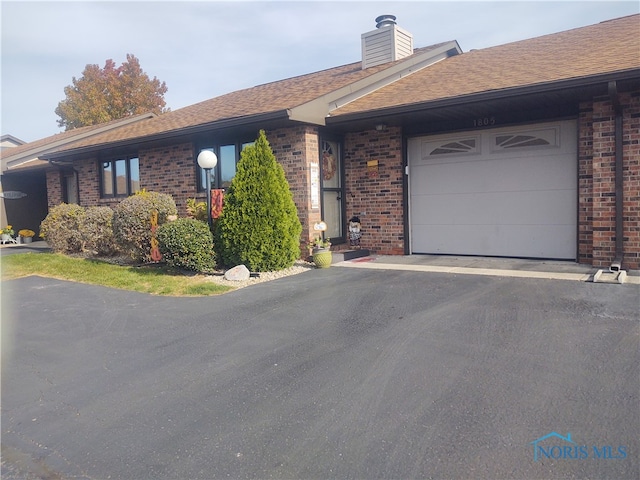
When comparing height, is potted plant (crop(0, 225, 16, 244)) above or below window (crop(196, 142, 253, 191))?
below

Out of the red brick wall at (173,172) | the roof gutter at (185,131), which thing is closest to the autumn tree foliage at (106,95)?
the roof gutter at (185,131)

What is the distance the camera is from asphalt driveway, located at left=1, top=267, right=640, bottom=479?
304cm

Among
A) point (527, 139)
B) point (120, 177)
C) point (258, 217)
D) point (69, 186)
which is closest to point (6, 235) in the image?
point (69, 186)

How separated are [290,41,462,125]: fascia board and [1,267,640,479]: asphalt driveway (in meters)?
4.27

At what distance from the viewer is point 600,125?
7738 millimetres

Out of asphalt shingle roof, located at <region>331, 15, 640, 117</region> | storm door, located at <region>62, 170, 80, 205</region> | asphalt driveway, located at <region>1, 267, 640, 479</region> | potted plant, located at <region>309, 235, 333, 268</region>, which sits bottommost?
asphalt driveway, located at <region>1, 267, 640, 479</region>

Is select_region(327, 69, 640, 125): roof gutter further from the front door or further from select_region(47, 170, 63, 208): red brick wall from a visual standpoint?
select_region(47, 170, 63, 208): red brick wall

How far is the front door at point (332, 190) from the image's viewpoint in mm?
10578

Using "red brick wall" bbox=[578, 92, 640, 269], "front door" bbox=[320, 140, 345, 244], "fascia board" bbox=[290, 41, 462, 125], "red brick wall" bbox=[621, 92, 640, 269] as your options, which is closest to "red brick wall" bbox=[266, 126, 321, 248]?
"fascia board" bbox=[290, 41, 462, 125]

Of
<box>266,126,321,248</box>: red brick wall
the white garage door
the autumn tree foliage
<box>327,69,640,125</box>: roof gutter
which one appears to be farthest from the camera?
the autumn tree foliage

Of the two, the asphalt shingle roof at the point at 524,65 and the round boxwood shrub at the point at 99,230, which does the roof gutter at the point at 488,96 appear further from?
the round boxwood shrub at the point at 99,230

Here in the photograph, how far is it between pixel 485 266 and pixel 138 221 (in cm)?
681

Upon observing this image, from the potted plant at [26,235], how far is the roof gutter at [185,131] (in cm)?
434

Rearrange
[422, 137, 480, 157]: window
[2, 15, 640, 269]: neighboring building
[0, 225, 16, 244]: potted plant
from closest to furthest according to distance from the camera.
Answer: [2, 15, 640, 269]: neighboring building
[422, 137, 480, 157]: window
[0, 225, 16, 244]: potted plant
